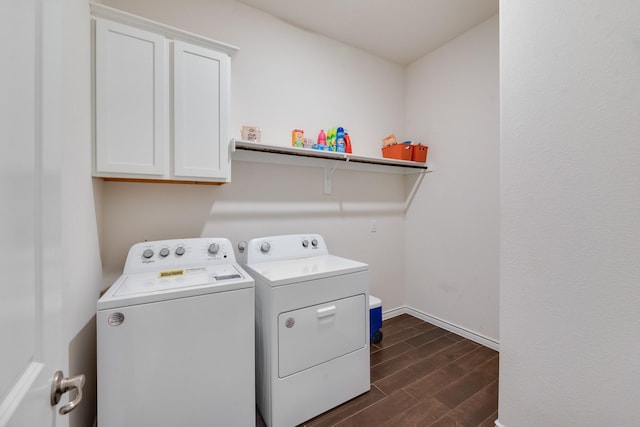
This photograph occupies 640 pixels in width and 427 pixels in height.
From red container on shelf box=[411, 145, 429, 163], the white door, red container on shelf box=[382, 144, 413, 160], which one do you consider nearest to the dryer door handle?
the white door

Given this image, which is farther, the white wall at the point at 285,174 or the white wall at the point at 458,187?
the white wall at the point at 458,187

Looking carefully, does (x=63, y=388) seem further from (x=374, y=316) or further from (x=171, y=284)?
(x=374, y=316)

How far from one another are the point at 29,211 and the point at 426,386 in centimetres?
218

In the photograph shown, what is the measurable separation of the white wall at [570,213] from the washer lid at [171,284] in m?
1.40

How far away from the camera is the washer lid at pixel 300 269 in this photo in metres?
1.47

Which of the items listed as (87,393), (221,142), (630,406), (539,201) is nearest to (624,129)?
(539,201)

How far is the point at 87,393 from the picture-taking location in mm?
1315

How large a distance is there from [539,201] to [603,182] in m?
0.22

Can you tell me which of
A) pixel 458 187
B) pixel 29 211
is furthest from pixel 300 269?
pixel 458 187

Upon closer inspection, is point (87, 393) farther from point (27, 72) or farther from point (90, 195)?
point (27, 72)

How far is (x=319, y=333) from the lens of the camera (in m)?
1.54

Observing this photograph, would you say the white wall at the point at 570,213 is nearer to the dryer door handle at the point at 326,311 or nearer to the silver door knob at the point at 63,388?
the dryer door handle at the point at 326,311

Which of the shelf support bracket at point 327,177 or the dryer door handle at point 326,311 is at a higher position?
the shelf support bracket at point 327,177

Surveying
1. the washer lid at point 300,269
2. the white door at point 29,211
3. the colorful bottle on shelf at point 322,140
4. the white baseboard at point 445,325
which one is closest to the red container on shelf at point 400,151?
the colorful bottle on shelf at point 322,140
